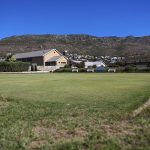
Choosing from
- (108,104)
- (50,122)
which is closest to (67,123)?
(50,122)

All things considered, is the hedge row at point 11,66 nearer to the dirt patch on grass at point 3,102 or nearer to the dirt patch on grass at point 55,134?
the dirt patch on grass at point 3,102

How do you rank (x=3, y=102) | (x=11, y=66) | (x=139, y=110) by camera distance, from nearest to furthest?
(x=139, y=110) < (x=3, y=102) < (x=11, y=66)

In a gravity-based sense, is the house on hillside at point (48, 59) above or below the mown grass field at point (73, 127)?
above

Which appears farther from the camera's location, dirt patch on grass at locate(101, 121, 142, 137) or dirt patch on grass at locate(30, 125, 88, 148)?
dirt patch on grass at locate(101, 121, 142, 137)

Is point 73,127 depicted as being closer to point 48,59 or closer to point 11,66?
point 11,66

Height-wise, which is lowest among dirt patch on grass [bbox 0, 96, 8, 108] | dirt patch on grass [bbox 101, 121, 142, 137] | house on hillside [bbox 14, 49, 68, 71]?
dirt patch on grass [bbox 101, 121, 142, 137]

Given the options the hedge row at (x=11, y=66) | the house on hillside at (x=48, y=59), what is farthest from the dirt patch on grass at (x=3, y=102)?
the house on hillside at (x=48, y=59)

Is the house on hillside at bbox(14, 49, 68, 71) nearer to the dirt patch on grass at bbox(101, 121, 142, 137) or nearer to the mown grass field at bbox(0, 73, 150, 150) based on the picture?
the mown grass field at bbox(0, 73, 150, 150)

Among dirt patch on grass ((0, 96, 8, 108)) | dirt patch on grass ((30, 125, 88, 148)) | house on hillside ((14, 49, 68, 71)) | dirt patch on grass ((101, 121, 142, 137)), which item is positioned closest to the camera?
dirt patch on grass ((30, 125, 88, 148))

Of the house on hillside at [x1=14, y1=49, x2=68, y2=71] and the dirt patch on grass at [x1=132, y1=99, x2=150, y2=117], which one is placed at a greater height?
the house on hillside at [x1=14, y1=49, x2=68, y2=71]

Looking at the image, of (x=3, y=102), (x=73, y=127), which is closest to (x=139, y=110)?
(x=73, y=127)

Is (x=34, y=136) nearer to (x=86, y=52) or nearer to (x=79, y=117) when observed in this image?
(x=79, y=117)

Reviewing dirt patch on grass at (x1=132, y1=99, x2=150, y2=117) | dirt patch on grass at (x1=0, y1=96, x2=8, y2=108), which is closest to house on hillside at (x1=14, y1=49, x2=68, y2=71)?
dirt patch on grass at (x1=0, y1=96, x2=8, y2=108)

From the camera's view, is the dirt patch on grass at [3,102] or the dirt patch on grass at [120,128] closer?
the dirt patch on grass at [120,128]
